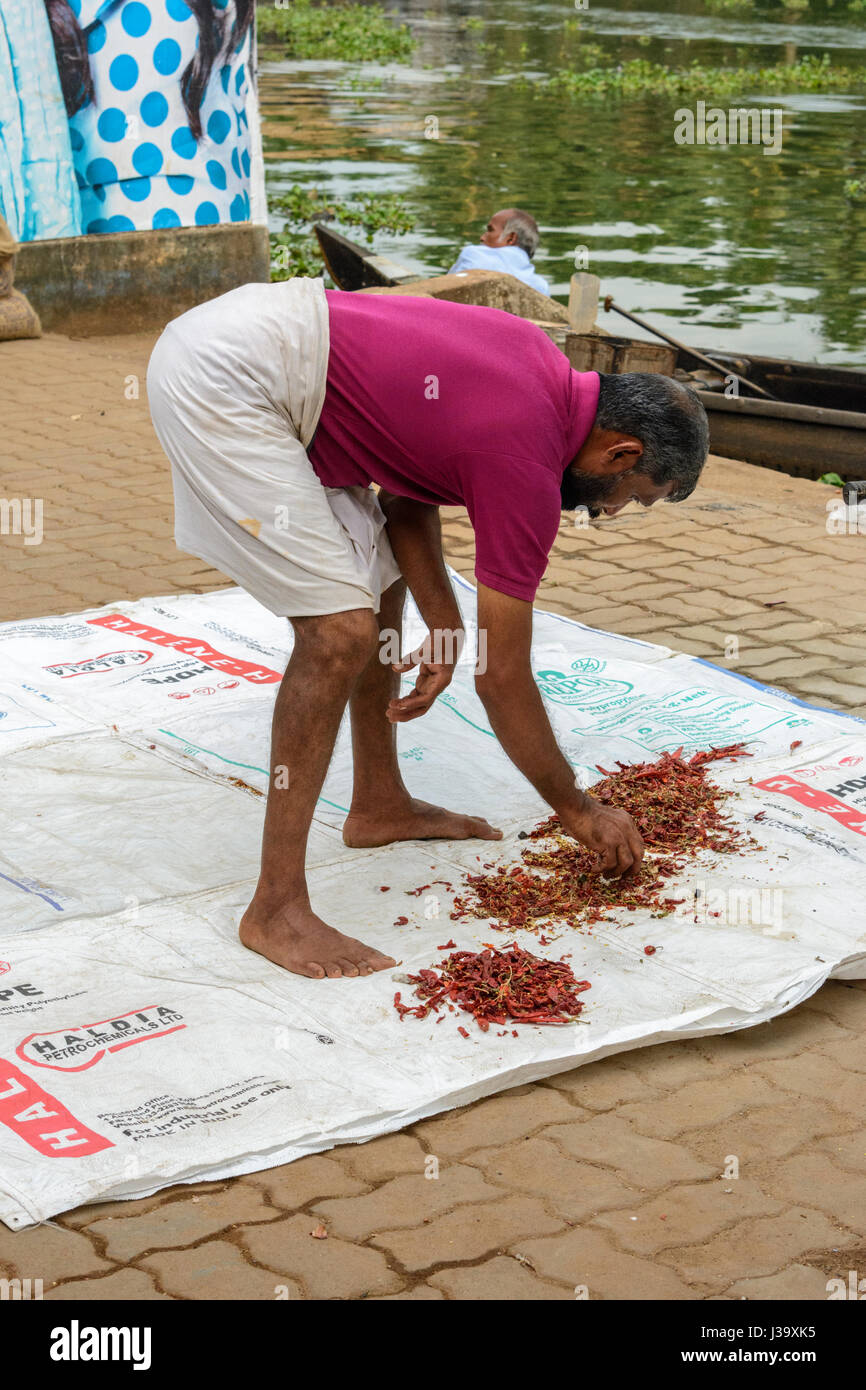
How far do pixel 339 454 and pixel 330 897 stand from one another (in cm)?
98

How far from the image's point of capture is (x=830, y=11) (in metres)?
44.4

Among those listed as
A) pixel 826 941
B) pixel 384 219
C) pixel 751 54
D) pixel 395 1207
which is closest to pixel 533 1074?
pixel 395 1207

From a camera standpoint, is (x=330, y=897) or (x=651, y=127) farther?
(x=651, y=127)

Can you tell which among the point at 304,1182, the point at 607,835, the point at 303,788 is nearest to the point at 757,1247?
the point at 304,1182

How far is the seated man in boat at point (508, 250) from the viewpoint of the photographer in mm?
9344

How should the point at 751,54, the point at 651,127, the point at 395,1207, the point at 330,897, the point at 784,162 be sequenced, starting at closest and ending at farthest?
1. the point at 395,1207
2. the point at 330,897
3. the point at 784,162
4. the point at 651,127
5. the point at 751,54

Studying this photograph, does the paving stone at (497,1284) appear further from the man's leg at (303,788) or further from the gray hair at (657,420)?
the gray hair at (657,420)

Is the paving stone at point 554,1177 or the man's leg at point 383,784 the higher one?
the man's leg at point 383,784

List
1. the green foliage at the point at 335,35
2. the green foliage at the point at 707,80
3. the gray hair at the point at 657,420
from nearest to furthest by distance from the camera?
1. the gray hair at the point at 657,420
2. the green foliage at the point at 707,80
3. the green foliage at the point at 335,35

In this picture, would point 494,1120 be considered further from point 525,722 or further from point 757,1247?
point 525,722

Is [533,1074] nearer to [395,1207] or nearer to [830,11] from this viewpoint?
[395,1207]

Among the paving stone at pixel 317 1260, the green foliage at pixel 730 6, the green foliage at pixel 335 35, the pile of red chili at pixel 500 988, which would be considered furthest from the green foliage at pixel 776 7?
the paving stone at pixel 317 1260

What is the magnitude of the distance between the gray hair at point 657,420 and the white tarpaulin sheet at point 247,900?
3.22 ft
